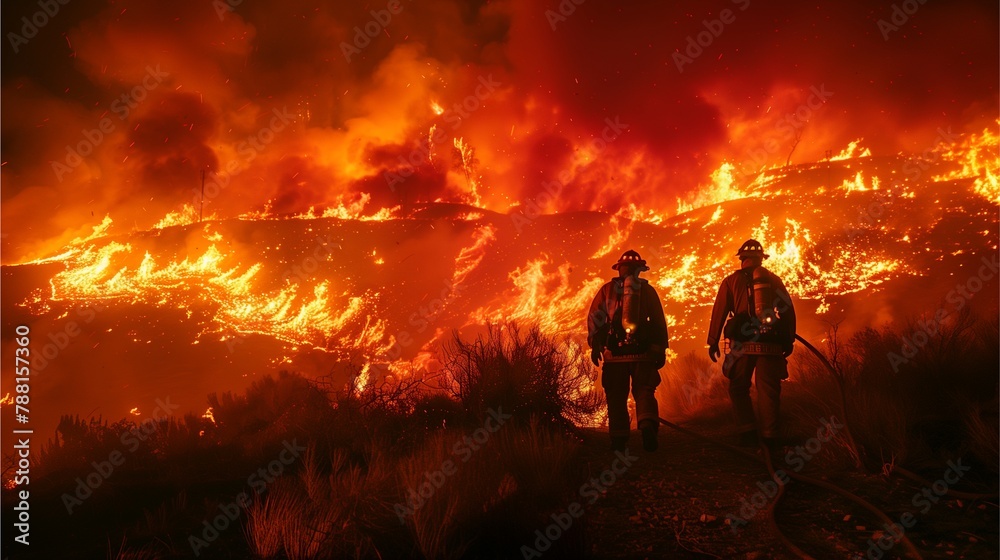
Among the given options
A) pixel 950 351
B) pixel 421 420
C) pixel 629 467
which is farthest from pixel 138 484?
pixel 950 351

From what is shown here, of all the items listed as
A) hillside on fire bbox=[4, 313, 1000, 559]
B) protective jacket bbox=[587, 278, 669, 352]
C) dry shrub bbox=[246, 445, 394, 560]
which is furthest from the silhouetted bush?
dry shrub bbox=[246, 445, 394, 560]

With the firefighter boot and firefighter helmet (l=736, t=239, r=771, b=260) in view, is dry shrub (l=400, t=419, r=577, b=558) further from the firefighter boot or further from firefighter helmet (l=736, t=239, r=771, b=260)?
firefighter helmet (l=736, t=239, r=771, b=260)

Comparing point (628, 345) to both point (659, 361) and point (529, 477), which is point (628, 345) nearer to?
point (659, 361)

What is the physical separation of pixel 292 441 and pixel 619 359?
164 inches

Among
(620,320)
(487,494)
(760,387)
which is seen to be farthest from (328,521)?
(760,387)

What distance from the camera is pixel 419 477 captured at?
400 cm

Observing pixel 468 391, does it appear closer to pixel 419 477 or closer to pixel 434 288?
pixel 419 477
